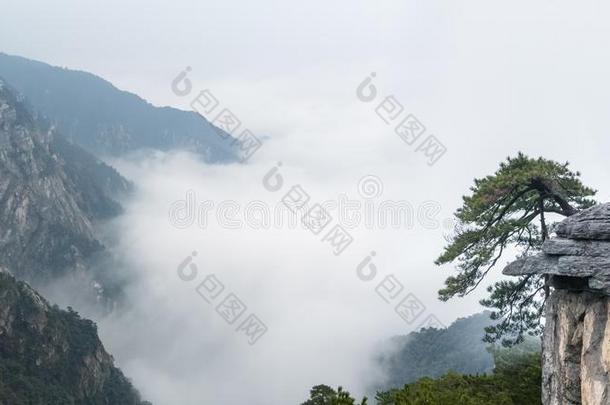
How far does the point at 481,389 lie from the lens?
59.7 feet

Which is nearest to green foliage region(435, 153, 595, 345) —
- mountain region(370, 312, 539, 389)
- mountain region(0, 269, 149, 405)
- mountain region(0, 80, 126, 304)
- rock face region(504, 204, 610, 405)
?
rock face region(504, 204, 610, 405)

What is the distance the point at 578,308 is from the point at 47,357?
11675cm

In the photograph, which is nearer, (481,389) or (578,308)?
(578,308)

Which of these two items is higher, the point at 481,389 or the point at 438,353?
the point at 438,353

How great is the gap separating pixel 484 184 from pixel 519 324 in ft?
28.0

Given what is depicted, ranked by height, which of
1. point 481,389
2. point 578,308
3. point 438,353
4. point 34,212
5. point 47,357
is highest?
point 34,212

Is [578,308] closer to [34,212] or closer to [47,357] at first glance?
[47,357]

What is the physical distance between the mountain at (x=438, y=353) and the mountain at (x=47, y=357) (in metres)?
82.3

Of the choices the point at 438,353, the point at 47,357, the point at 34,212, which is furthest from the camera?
the point at 34,212

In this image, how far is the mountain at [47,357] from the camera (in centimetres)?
9256

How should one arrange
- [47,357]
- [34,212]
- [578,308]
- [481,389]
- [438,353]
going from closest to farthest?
[578,308]
[481,389]
[47,357]
[438,353]
[34,212]

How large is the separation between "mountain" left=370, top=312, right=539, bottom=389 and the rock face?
10887 cm

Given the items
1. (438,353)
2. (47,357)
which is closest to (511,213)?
(47,357)

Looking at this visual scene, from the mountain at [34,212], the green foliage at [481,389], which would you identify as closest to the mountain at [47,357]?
the mountain at [34,212]
